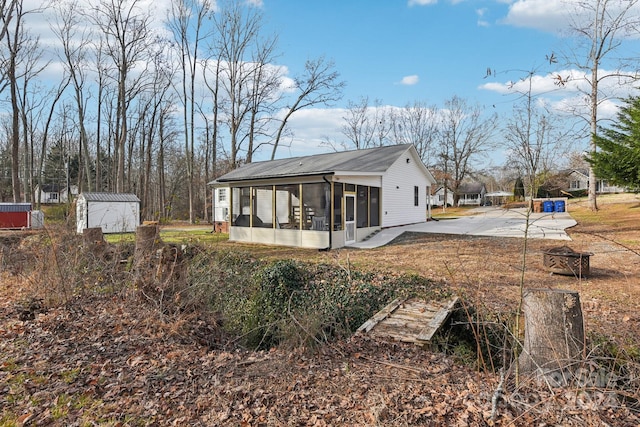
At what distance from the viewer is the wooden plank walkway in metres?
4.75

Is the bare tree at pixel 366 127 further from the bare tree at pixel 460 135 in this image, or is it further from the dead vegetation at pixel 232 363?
the dead vegetation at pixel 232 363

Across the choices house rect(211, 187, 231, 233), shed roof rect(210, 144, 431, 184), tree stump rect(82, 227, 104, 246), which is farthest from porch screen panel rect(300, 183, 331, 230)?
house rect(211, 187, 231, 233)

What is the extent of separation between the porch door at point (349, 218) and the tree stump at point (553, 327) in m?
9.25

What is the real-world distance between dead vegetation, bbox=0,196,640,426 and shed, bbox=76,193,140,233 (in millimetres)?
10411

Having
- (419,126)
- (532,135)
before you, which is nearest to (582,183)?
(419,126)

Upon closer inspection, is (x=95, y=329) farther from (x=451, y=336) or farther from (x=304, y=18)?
(x=304, y=18)

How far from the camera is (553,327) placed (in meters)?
3.21

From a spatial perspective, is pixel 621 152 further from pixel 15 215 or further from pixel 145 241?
pixel 15 215

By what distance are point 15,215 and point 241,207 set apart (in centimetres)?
1362

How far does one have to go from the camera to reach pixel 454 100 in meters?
37.6

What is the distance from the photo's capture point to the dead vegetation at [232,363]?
2.78m

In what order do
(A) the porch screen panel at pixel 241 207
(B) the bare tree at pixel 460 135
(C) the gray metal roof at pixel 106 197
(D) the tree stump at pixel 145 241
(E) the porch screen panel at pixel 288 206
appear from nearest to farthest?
(D) the tree stump at pixel 145 241 < (E) the porch screen panel at pixel 288 206 < (A) the porch screen panel at pixel 241 207 < (C) the gray metal roof at pixel 106 197 < (B) the bare tree at pixel 460 135

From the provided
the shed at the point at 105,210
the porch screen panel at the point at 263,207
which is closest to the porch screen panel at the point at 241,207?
the porch screen panel at the point at 263,207

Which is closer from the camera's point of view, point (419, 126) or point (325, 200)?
point (325, 200)
